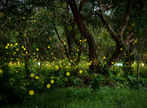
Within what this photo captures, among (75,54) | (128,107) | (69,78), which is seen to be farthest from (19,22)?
(128,107)

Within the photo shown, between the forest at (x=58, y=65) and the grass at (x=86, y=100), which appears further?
the grass at (x=86, y=100)

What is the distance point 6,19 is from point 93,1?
123 inches

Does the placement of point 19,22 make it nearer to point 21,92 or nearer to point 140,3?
point 21,92

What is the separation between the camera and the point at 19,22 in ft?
13.9

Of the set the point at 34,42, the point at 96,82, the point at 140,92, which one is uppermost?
the point at 34,42

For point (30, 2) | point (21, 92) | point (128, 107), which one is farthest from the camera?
point (30, 2)

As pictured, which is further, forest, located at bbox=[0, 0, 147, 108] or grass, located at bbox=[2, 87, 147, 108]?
grass, located at bbox=[2, 87, 147, 108]

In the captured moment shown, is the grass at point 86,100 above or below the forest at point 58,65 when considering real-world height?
below

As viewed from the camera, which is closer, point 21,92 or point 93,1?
point 21,92

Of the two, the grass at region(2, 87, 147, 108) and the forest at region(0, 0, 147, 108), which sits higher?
the forest at region(0, 0, 147, 108)

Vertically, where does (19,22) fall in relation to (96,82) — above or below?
above

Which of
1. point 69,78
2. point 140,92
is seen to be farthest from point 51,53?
point 140,92

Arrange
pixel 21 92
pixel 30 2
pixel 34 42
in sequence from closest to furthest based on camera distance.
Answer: pixel 21 92
pixel 30 2
pixel 34 42

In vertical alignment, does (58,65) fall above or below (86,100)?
above
